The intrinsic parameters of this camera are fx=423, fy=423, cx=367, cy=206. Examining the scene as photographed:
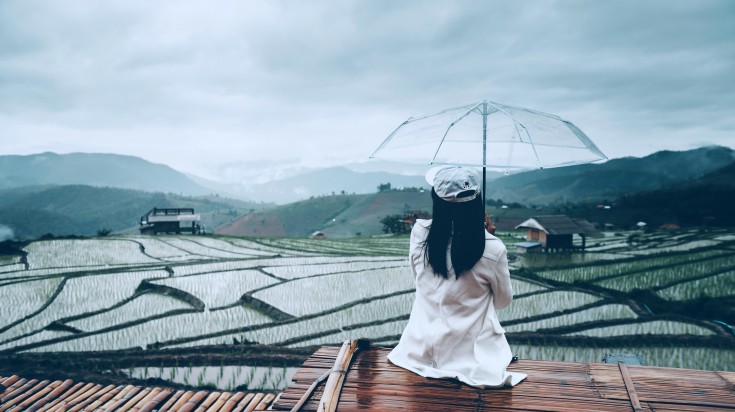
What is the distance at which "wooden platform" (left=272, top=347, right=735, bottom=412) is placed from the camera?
2414mm

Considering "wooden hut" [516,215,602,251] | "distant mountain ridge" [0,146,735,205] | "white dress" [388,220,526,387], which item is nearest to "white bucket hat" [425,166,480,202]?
"white dress" [388,220,526,387]

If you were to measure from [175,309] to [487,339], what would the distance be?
609cm

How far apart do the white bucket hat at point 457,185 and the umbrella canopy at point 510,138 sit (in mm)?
1272

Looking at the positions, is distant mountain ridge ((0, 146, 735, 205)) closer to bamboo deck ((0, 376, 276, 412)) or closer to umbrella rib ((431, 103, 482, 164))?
umbrella rib ((431, 103, 482, 164))

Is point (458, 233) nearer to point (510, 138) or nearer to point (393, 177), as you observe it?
point (510, 138)

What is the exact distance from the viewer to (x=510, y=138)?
379 centimetres

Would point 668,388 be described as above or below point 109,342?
above

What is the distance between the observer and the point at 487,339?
2803 mm

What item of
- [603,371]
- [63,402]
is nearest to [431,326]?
[603,371]

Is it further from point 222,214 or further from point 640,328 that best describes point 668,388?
point 222,214

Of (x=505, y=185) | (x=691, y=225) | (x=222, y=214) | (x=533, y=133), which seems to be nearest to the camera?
(x=533, y=133)

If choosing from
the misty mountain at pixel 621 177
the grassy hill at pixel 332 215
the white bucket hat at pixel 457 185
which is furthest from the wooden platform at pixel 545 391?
the grassy hill at pixel 332 215

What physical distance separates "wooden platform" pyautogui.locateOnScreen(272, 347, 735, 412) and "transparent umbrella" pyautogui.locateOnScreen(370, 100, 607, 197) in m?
1.76

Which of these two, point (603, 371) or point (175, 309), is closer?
point (603, 371)
